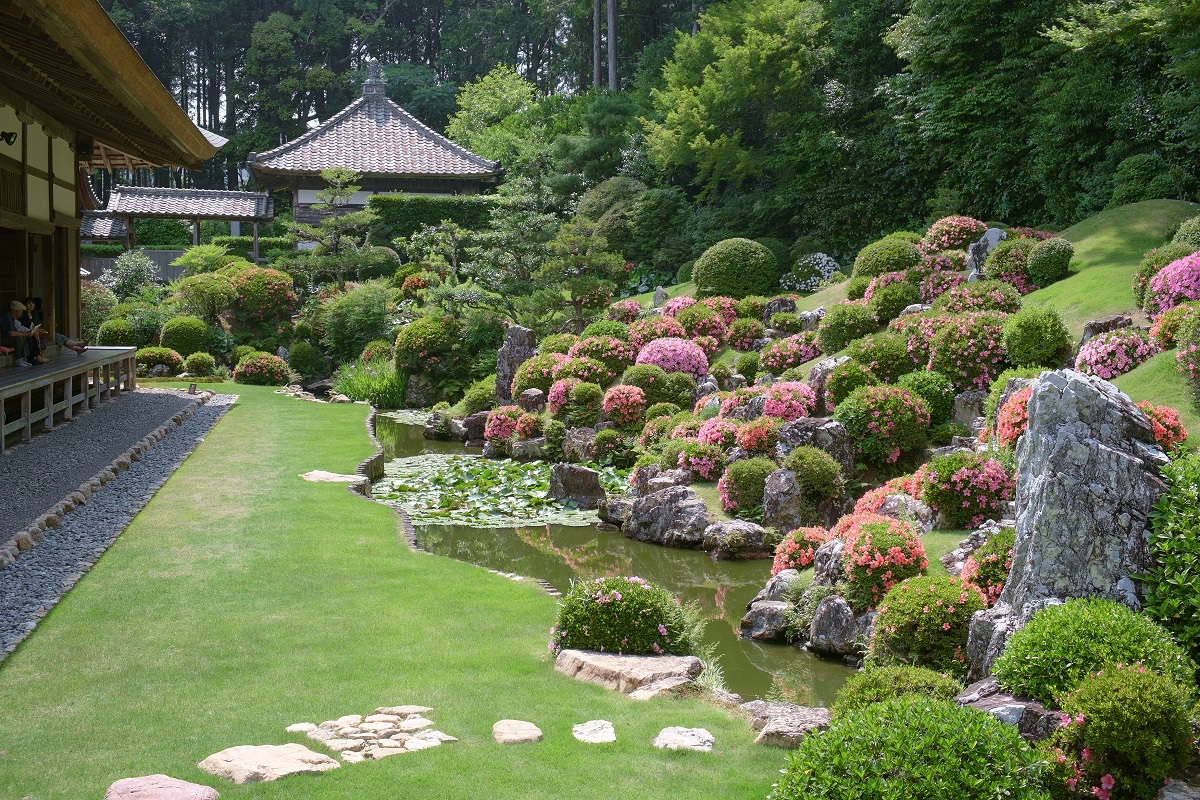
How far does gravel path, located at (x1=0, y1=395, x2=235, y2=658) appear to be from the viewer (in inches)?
257

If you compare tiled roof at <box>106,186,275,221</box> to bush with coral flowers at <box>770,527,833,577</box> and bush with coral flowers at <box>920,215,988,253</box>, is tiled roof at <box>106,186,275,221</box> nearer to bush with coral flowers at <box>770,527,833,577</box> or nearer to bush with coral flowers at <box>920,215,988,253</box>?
bush with coral flowers at <box>920,215,988,253</box>

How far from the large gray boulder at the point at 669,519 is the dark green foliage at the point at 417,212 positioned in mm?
19608

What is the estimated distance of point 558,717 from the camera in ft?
17.1

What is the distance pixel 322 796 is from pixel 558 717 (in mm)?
1402

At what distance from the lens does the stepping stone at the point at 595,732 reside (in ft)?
16.0

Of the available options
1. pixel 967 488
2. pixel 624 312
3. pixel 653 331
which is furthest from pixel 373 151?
pixel 967 488

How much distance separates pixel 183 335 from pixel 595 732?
1971cm

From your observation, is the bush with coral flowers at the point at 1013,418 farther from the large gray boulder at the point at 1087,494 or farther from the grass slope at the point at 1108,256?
the grass slope at the point at 1108,256

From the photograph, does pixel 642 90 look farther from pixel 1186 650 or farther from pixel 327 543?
pixel 1186 650

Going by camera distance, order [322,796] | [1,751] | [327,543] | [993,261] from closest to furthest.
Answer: [322,796], [1,751], [327,543], [993,261]

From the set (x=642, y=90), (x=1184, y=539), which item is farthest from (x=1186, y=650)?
(x=642, y=90)

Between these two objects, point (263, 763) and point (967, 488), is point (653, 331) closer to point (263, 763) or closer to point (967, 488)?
point (967, 488)

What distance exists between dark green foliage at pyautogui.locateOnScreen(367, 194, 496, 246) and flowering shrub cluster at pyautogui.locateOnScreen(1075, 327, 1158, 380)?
2161 cm

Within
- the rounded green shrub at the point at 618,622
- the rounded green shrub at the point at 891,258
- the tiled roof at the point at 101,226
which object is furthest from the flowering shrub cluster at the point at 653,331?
the tiled roof at the point at 101,226
